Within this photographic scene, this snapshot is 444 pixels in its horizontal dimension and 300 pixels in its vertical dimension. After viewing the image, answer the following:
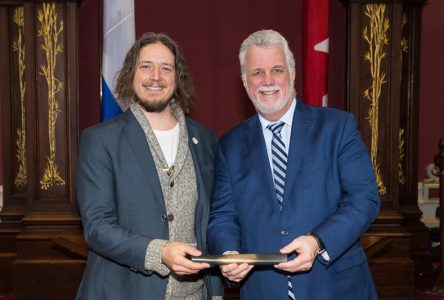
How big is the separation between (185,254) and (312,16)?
3018 mm

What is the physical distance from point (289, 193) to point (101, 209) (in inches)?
25.7

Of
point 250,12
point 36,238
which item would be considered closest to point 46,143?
point 36,238

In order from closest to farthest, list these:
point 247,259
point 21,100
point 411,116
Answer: point 247,259, point 21,100, point 411,116

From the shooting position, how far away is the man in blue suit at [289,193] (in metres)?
1.96

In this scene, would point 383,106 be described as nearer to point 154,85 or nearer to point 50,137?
point 50,137

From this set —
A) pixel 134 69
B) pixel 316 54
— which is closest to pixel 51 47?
pixel 316 54

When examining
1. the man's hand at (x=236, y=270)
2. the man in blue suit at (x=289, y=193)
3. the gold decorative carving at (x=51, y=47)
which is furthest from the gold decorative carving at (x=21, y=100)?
the man's hand at (x=236, y=270)

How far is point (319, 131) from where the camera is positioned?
81.7 inches

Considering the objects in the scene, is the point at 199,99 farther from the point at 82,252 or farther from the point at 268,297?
the point at 268,297

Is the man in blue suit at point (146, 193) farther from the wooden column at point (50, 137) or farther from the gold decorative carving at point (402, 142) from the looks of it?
the gold decorative carving at point (402, 142)

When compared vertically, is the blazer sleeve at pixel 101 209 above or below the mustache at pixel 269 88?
below

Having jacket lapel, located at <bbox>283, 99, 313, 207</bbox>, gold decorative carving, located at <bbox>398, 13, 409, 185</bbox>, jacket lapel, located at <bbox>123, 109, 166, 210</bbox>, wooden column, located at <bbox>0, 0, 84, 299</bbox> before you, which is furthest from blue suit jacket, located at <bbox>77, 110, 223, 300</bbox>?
gold decorative carving, located at <bbox>398, 13, 409, 185</bbox>

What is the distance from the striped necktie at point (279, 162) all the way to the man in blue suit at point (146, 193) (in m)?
0.28

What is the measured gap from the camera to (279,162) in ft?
6.79
